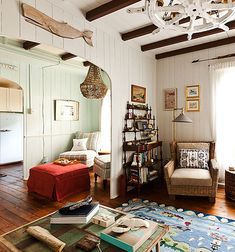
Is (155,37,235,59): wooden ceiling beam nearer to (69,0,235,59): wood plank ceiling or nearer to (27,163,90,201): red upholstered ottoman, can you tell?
(69,0,235,59): wood plank ceiling

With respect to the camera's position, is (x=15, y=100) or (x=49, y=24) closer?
(x=49, y=24)

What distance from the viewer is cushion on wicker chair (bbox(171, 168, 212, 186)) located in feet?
9.73

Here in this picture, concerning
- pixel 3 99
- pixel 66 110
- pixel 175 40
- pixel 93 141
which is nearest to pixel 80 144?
pixel 93 141

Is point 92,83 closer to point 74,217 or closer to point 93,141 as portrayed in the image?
point 93,141

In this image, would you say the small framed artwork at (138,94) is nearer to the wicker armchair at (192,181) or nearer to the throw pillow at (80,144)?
the wicker armchair at (192,181)

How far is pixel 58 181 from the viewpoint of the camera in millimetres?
3256

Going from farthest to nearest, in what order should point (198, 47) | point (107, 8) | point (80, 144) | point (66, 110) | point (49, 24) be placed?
1. point (66, 110)
2. point (80, 144)
3. point (198, 47)
4. point (107, 8)
5. point (49, 24)

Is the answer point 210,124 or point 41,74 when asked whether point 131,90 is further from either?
point 41,74

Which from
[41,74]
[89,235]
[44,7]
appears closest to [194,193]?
[89,235]

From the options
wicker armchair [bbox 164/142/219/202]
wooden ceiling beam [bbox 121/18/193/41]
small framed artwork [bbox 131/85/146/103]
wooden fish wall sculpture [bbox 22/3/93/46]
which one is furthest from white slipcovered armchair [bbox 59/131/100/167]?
wooden fish wall sculpture [bbox 22/3/93/46]

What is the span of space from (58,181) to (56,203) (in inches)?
12.8

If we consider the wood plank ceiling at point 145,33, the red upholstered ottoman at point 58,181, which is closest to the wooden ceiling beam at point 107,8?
the wood plank ceiling at point 145,33

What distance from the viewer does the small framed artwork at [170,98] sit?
4217 mm

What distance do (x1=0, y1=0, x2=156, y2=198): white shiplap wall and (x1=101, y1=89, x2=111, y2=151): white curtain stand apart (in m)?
1.64
